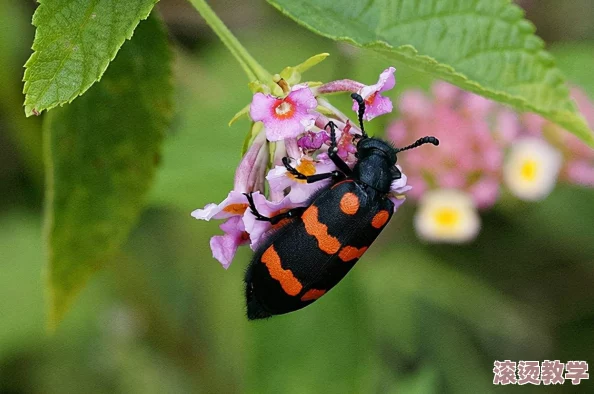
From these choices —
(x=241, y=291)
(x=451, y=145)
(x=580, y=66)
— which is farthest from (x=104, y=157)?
(x=580, y=66)

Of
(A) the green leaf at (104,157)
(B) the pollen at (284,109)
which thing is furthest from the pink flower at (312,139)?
(A) the green leaf at (104,157)

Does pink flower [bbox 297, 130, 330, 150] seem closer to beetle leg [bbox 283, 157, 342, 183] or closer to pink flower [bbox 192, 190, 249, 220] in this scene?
beetle leg [bbox 283, 157, 342, 183]

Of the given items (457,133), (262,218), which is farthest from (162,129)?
(457,133)

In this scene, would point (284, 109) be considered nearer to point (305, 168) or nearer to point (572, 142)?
point (305, 168)

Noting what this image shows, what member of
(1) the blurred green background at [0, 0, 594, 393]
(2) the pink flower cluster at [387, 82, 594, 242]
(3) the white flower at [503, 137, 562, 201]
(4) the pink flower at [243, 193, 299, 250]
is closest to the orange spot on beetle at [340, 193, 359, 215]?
(4) the pink flower at [243, 193, 299, 250]

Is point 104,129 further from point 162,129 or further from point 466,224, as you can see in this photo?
point 466,224

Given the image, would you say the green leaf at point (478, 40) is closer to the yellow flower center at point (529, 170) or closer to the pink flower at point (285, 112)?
the pink flower at point (285, 112)
